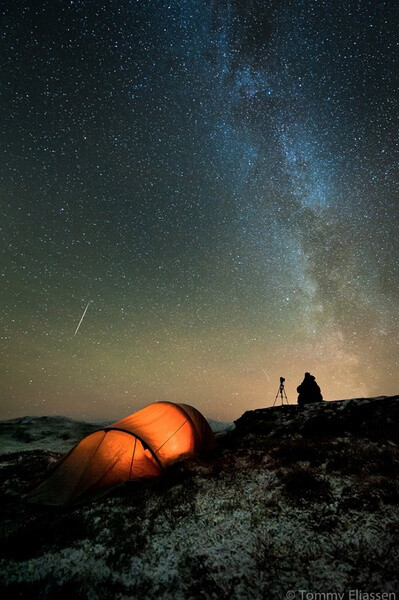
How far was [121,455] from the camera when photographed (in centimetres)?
702

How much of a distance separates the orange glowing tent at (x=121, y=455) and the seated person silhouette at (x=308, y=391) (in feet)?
23.6

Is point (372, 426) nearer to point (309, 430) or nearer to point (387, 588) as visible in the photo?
point (309, 430)

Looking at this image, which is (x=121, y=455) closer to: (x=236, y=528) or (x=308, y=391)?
(x=236, y=528)

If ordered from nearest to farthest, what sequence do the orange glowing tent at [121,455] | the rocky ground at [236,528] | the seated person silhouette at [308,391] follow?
the rocky ground at [236,528], the orange glowing tent at [121,455], the seated person silhouette at [308,391]

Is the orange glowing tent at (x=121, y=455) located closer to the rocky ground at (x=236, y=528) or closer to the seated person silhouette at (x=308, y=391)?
the rocky ground at (x=236, y=528)

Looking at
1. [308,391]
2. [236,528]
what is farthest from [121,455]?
[308,391]

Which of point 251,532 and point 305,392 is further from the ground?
point 305,392

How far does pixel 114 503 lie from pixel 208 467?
234 cm

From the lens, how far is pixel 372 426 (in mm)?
7203

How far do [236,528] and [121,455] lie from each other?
346cm

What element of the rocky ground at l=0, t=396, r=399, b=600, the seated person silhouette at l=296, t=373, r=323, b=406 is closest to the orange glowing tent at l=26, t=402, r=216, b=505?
the rocky ground at l=0, t=396, r=399, b=600

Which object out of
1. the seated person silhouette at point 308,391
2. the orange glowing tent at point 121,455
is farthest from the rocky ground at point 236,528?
the seated person silhouette at point 308,391

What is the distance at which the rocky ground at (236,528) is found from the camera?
372 cm

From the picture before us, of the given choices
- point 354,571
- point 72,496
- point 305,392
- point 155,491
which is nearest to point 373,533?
point 354,571
